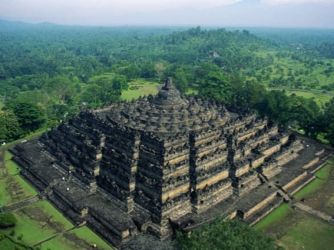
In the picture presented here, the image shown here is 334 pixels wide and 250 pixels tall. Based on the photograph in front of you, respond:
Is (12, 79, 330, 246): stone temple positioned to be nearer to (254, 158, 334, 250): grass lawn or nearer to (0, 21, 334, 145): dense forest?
(254, 158, 334, 250): grass lawn

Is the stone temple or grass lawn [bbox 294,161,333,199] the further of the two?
grass lawn [bbox 294,161,333,199]

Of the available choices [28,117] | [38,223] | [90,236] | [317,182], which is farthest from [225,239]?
[28,117]

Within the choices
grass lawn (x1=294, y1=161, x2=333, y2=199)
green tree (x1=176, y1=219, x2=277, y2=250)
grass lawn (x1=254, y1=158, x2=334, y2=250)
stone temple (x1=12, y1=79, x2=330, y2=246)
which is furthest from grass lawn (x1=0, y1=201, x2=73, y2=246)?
grass lawn (x1=294, y1=161, x2=333, y2=199)

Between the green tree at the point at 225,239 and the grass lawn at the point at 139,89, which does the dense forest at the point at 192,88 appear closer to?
the grass lawn at the point at 139,89

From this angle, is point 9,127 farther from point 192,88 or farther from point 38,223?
point 192,88

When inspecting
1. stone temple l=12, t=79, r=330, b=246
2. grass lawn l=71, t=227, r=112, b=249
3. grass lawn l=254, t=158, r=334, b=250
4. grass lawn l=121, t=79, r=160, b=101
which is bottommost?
grass lawn l=121, t=79, r=160, b=101

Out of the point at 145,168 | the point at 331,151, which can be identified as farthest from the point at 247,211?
the point at 331,151

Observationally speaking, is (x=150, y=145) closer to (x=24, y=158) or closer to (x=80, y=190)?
(x=80, y=190)
